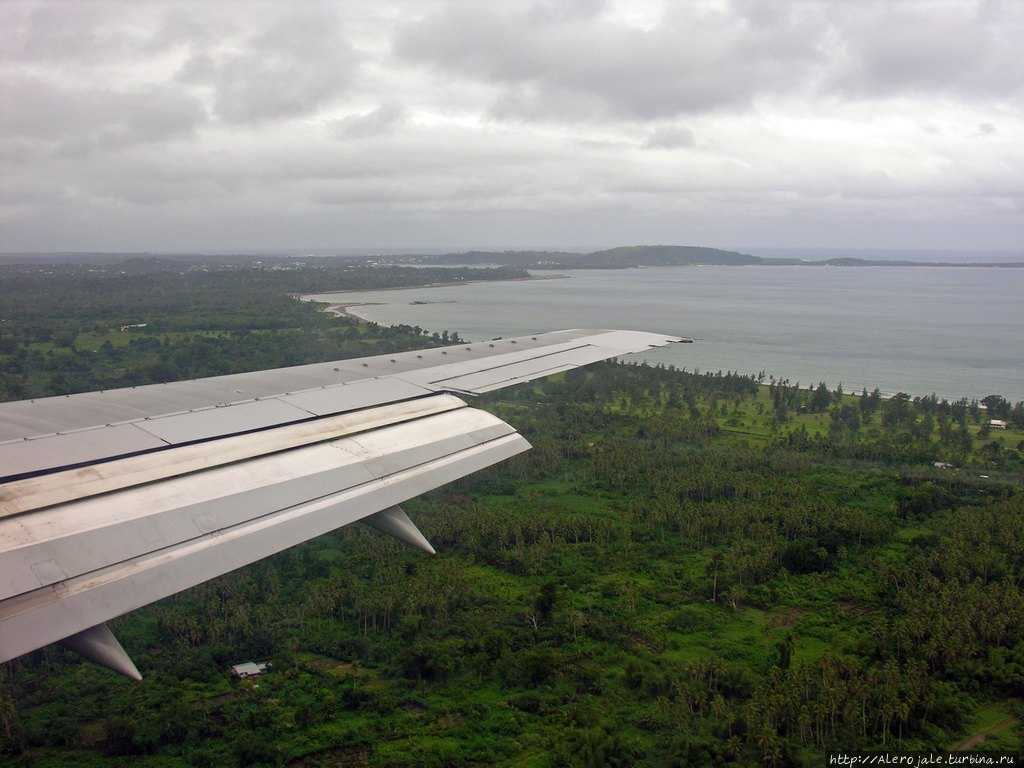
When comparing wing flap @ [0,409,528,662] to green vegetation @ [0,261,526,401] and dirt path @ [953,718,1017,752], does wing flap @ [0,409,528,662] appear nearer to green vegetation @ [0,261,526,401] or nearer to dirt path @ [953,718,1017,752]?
dirt path @ [953,718,1017,752]

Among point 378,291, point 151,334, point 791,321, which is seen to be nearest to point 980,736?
point 151,334

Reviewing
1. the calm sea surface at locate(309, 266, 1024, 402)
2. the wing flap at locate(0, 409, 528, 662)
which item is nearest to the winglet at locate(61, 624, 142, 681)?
the wing flap at locate(0, 409, 528, 662)

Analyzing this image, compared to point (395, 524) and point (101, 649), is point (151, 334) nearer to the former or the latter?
point (395, 524)

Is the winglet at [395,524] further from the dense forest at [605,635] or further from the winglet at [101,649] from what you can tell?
the dense forest at [605,635]

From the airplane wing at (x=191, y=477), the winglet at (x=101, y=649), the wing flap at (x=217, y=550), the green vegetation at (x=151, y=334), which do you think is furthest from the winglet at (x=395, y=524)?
the green vegetation at (x=151, y=334)

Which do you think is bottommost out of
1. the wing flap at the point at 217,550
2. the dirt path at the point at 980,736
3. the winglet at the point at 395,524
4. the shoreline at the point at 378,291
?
the dirt path at the point at 980,736

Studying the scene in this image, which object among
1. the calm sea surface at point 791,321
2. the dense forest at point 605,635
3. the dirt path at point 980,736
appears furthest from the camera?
the calm sea surface at point 791,321

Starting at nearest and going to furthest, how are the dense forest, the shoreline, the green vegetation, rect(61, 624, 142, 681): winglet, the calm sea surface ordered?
rect(61, 624, 142, 681): winglet < the dense forest < the green vegetation < the calm sea surface < the shoreline

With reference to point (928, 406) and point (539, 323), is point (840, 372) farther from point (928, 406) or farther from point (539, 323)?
point (539, 323)
